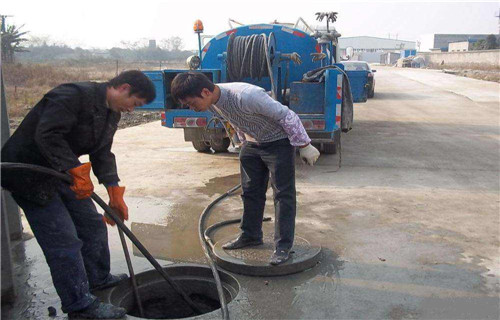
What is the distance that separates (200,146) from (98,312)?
5523 millimetres

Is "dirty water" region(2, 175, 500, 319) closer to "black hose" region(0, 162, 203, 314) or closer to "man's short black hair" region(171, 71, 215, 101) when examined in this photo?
"black hose" region(0, 162, 203, 314)

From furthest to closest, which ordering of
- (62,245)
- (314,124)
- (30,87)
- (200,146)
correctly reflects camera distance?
(30,87) < (200,146) < (314,124) < (62,245)

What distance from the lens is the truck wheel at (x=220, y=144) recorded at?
8.18 metres

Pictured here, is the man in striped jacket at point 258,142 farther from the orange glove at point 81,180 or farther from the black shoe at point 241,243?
the orange glove at point 81,180

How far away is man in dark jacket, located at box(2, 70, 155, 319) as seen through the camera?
2805 mm

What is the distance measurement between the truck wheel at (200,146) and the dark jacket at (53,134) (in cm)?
530

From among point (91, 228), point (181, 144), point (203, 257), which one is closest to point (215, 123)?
point (181, 144)

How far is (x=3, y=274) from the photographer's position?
129 inches

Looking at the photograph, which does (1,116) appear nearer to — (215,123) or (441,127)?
(215,123)

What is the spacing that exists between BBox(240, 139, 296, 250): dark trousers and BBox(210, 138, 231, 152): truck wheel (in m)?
4.09

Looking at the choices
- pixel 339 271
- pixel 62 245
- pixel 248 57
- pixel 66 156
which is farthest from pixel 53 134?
pixel 248 57

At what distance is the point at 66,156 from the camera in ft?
9.25

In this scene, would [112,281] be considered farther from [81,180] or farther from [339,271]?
[339,271]

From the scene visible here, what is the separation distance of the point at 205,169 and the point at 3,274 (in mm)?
4142
